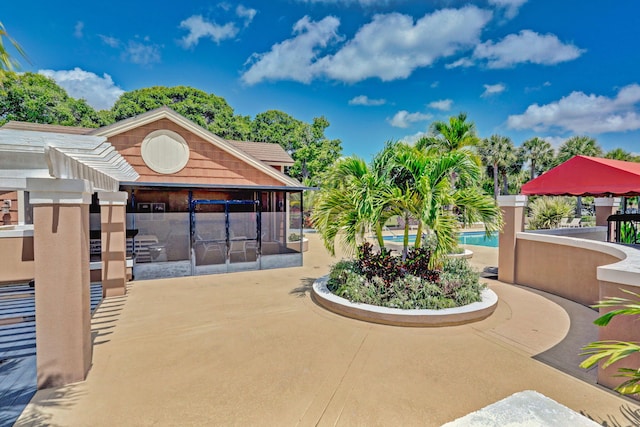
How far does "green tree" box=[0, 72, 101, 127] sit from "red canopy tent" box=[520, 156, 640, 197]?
28517 mm

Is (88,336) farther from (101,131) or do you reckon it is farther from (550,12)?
(550,12)

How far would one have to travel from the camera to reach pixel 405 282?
6637mm

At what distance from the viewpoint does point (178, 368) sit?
4527 millimetres

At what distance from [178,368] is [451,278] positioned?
5377 millimetres

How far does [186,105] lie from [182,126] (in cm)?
2716

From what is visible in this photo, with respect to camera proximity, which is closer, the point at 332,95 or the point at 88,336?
the point at 88,336

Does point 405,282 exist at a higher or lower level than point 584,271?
lower

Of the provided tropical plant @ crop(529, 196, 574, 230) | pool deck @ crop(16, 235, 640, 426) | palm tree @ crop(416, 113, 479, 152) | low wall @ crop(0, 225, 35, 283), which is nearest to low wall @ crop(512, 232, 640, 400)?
pool deck @ crop(16, 235, 640, 426)

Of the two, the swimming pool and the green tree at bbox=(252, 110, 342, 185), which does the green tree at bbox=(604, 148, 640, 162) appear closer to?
the swimming pool

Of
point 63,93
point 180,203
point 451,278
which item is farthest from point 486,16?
point 63,93

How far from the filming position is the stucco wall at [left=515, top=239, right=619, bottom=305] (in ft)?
→ 23.5

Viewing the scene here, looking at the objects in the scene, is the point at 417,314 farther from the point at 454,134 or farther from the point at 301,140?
the point at 301,140

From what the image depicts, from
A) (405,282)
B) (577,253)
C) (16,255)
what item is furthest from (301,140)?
(405,282)

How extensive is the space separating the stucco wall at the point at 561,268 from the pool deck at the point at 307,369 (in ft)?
1.62
